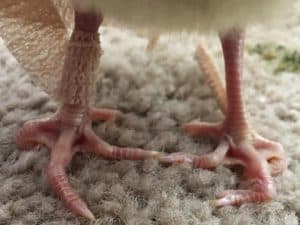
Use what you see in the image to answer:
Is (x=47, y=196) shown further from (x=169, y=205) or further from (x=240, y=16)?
(x=240, y=16)

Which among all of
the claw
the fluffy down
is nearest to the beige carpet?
the claw

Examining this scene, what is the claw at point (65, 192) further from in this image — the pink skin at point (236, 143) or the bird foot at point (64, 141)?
the pink skin at point (236, 143)

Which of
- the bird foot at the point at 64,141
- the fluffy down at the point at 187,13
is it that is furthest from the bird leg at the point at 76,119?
the fluffy down at the point at 187,13

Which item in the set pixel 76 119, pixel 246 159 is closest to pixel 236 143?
pixel 246 159

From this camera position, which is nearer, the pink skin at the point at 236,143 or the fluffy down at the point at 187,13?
the fluffy down at the point at 187,13

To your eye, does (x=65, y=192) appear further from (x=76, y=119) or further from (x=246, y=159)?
(x=246, y=159)

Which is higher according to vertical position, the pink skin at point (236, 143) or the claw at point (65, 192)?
the pink skin at point (236, 143)

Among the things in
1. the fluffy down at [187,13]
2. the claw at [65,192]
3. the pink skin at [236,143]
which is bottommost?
the claw at [65,192]

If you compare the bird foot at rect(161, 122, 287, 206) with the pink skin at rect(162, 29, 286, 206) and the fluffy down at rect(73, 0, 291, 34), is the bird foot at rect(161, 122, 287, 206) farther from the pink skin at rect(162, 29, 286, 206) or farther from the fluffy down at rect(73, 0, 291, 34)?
the fluffy down at rect(73, 0, 291, 34)
